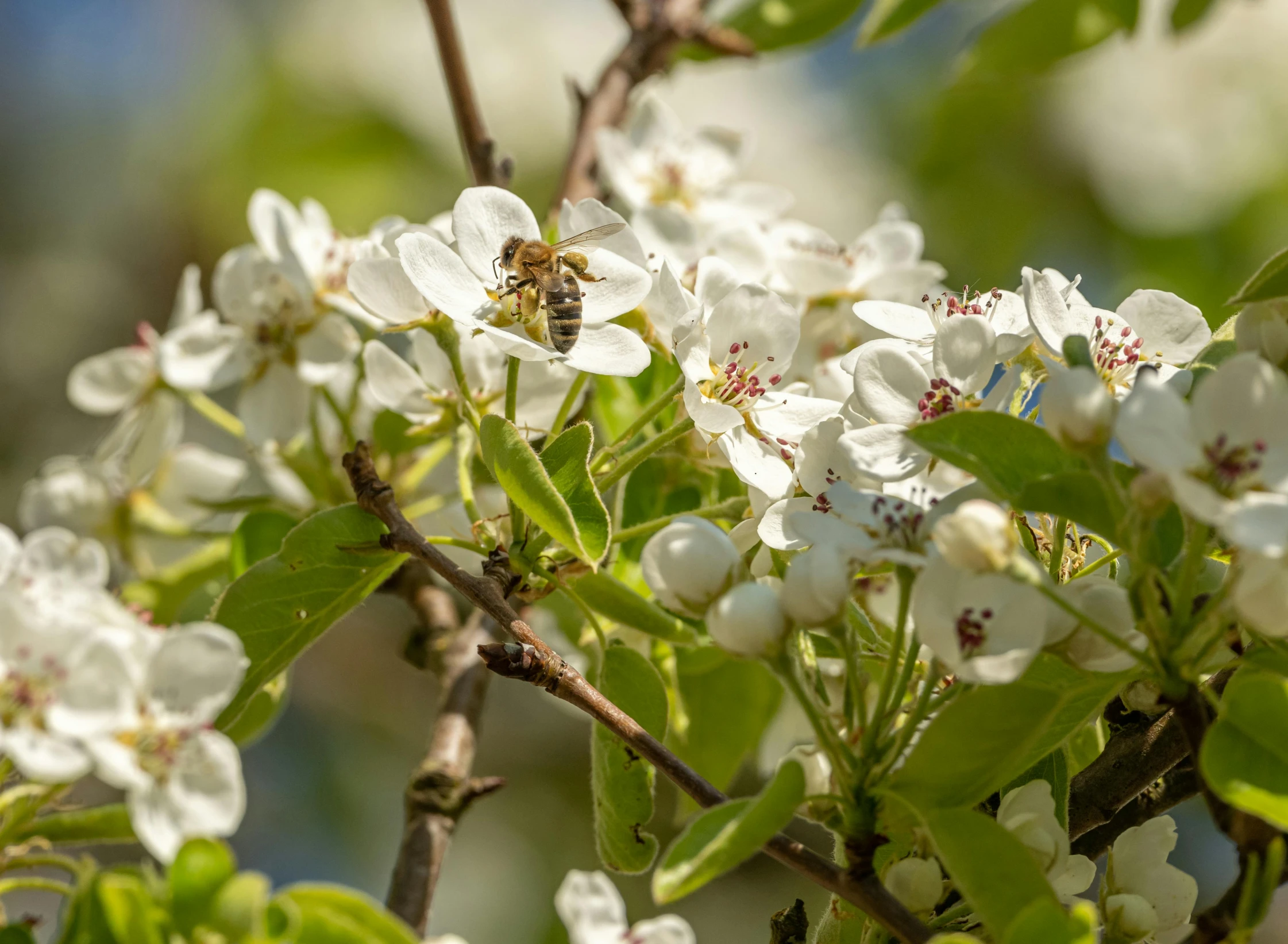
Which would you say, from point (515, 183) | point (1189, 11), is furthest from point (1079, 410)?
point (515, 183)

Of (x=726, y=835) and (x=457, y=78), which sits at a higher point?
(x=457, y=78)

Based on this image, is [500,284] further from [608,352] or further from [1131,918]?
[1131,918]

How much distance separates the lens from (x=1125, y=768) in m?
1.19

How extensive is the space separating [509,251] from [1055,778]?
71 cm

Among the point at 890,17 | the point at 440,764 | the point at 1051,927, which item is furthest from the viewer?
the point at 890,17

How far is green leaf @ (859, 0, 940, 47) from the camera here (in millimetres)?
1992

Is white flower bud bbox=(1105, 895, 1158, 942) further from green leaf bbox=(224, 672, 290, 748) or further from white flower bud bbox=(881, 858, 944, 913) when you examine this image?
green leaf bbox=(224, 672, 290, 748)

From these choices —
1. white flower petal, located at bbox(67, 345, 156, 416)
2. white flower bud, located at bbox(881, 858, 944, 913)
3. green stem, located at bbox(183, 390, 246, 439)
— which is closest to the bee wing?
white flower bud, located at bbox(881, 858, 944, 913)

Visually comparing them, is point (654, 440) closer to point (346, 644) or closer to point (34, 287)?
point (346, 644)

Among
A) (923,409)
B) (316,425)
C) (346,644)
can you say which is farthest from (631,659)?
(346,644)

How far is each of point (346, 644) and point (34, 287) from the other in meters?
1.66

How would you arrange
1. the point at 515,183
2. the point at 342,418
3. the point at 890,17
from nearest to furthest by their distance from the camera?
1. the point at 342,418
2. the point at 890,17
3. the point at 515,183

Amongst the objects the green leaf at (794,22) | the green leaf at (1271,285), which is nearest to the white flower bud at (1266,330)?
the green leaf at (1271,285)

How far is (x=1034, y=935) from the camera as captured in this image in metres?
0.84
